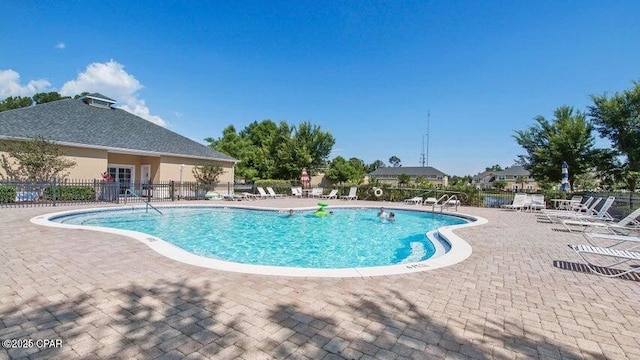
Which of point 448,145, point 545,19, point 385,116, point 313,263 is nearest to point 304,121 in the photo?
point 385,116

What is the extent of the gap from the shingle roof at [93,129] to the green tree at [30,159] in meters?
0.97

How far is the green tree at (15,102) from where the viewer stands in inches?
1666

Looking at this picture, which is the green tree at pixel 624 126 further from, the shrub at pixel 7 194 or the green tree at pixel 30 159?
the shrub at pixel 7 194

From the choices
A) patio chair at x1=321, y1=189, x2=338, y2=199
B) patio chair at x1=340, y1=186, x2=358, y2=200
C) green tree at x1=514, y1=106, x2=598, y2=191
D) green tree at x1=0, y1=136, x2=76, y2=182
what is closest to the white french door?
green tree at x1=0, y1=136, x2=76, y2=182

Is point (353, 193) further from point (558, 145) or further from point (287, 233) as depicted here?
point (558, 145)

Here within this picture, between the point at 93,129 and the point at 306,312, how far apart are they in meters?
22.0

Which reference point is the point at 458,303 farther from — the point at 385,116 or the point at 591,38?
the point at 385,116

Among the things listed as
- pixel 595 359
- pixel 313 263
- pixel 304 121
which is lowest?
pixel 313 263

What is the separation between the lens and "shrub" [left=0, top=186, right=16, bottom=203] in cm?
1267

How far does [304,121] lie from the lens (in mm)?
36312

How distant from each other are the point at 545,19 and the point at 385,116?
16.6 metres

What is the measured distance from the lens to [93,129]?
1909 centimetres

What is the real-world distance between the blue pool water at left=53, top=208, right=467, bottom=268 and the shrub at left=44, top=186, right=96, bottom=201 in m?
3.57

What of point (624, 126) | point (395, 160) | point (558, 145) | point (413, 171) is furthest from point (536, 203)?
point (395, 160)
